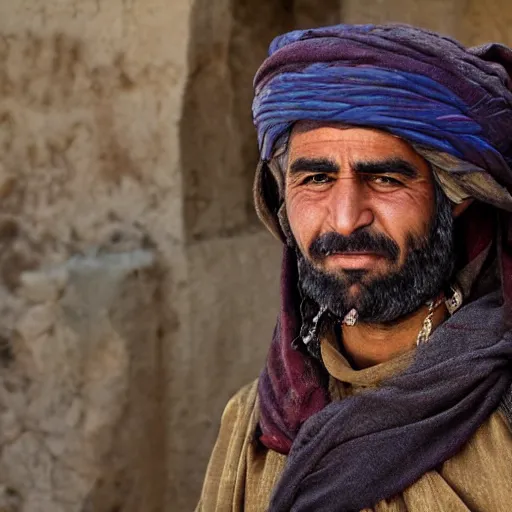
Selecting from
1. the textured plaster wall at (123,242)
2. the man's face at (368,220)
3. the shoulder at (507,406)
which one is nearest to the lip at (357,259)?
the man's face at (368,220)

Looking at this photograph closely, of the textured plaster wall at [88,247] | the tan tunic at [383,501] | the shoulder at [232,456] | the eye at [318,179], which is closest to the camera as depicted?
the tan tunic at [383,501]

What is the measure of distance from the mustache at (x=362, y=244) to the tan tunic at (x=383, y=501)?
167 millimetres

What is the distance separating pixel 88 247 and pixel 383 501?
4.01 ft

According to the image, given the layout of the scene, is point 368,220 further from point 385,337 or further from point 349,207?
point 385,337

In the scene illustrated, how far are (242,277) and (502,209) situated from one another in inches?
42.3

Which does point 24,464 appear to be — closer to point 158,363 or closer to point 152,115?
point 158,363

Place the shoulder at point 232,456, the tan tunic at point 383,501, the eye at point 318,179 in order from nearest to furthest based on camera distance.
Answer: the tan tunic at point 383,501
the eye at point 318,179
the shoulder at point 232,456

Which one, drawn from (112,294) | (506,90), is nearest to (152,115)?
(112,294)

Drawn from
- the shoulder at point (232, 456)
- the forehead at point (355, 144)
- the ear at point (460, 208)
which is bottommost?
the shoulder at point (232, 456)

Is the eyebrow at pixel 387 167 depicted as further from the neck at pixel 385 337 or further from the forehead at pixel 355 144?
the neck at pixel 385 337

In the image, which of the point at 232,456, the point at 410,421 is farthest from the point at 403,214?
the point at 232,456

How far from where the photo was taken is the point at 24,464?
2184 millimetres

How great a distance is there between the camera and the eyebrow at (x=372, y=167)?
126 centimetres

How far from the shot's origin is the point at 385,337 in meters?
1.38
